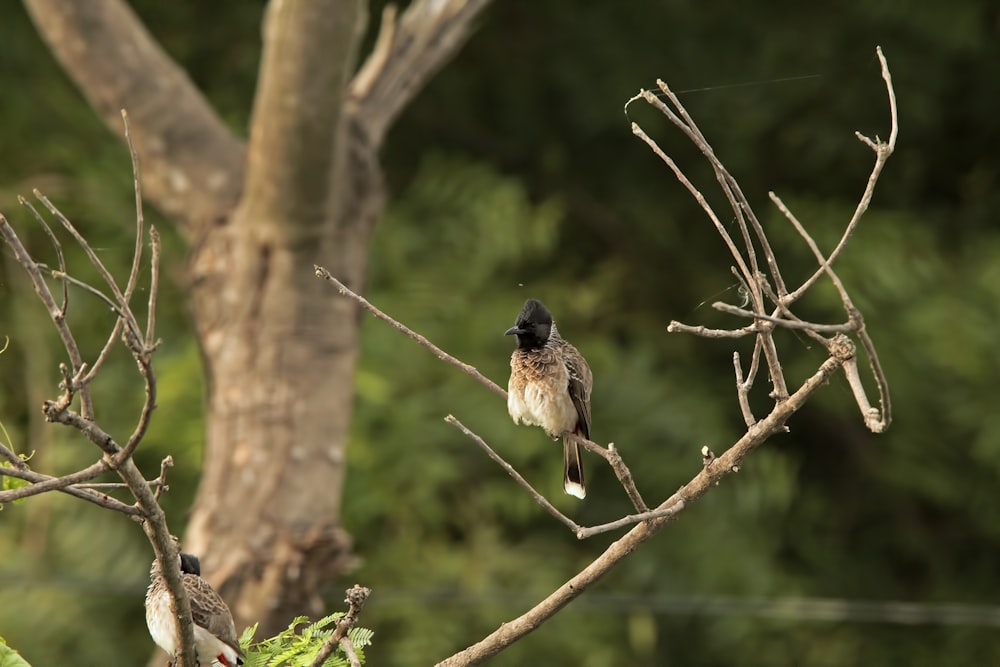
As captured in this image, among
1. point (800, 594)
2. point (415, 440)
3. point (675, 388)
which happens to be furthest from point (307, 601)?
point (800, 594)

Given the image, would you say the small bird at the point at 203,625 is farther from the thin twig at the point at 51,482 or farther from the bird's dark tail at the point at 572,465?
the thin twig at the point at 51,482

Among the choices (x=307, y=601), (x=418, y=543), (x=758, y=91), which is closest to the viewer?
(x=307, y=601)

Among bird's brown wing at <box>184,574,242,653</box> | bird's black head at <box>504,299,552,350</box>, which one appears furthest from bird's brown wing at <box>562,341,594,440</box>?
bird's brown wing at <box>184,574,242,653</box>

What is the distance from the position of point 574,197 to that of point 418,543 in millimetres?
2557

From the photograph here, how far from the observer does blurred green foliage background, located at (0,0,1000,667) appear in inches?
301

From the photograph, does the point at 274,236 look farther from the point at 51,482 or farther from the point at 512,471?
the point at 51,482

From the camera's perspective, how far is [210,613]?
10.5ft

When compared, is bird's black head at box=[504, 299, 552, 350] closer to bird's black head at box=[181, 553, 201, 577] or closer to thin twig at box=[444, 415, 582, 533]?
thin twig at box=[444, 415, 582, 533]

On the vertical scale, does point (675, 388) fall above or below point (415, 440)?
above

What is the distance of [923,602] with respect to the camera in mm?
9570

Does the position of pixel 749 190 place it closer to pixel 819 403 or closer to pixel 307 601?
pixel 819 403

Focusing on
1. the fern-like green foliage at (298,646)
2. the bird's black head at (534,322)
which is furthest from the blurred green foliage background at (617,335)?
the fern-like green foliage at (298,646)

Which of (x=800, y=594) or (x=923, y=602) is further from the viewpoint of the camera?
(x=923, y=602)

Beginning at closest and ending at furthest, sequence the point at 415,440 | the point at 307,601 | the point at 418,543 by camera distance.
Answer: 1. the point at 307,601
2. the point at 415,440
3. the point at 418,543
